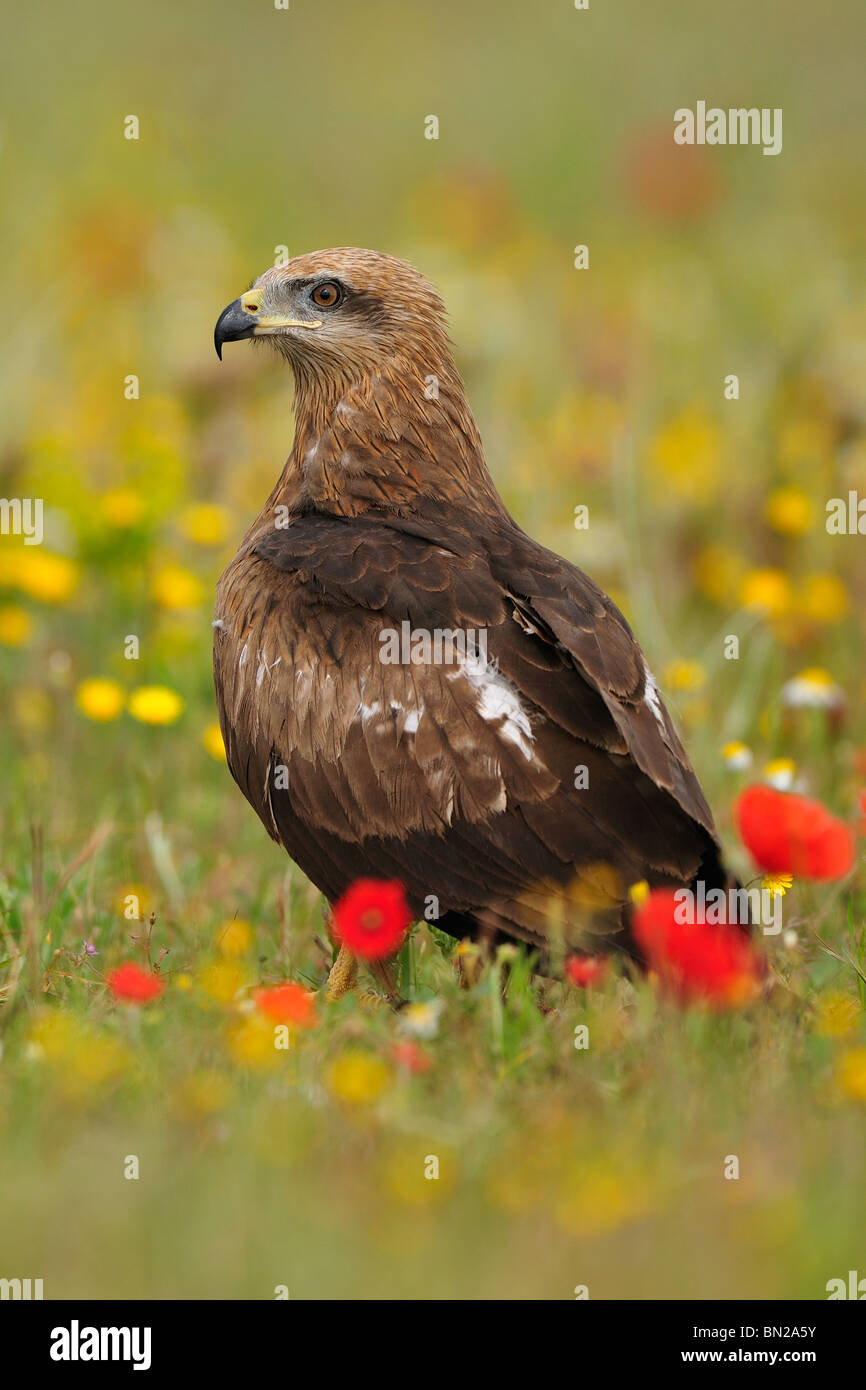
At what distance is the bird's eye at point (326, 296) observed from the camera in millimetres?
5188

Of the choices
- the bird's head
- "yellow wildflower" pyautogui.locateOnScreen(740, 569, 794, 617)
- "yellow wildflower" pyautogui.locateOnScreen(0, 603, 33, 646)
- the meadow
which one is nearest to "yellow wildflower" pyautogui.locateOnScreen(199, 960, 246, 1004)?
the meadow

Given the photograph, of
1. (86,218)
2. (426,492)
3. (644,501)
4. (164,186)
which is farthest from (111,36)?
(426,492)

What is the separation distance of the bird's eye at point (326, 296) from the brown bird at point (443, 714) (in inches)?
16.4

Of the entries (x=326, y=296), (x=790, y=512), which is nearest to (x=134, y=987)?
(x=326, y=296)

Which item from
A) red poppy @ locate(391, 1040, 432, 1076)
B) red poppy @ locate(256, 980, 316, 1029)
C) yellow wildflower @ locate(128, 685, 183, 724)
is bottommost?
red poppy @ locate(391, 1040, 432, 1076)

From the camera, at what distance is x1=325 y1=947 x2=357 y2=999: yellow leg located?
15.0ft

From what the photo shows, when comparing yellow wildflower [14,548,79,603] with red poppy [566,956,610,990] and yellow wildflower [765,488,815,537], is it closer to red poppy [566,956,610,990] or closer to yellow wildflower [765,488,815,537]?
yellow wildflower [765,488,815,537]

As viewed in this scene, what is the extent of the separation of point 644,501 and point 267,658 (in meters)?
4.39

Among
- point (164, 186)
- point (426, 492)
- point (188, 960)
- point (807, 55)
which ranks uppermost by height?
point (807, 55)

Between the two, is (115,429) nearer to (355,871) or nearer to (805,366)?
(805,366)

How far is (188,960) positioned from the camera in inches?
190

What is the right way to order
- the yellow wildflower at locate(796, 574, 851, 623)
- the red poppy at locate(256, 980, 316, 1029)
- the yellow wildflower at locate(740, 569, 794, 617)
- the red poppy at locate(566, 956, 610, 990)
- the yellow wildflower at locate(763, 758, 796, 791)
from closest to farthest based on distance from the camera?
the red poppy at locate(256, 980, 316, 1029), the red poppy at locate(566, 956, 610, 990), the yellow wildflower at locate(763, 758, 796, 791), the yellow wildflower at locate(740, 569, 794, 617), the yellow wildflower at locate(796, 574, 851, 623)

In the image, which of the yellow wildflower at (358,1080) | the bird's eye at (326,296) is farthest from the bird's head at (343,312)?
the yellow wildflower at (358,1080)

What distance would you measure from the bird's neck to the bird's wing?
28 centimetres
